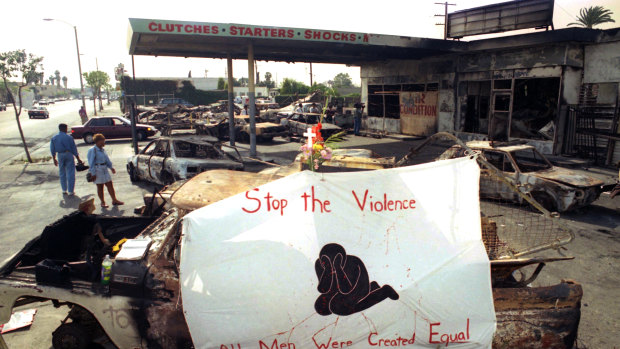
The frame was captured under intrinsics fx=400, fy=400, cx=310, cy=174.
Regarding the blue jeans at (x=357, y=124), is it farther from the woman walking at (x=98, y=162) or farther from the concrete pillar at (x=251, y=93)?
the woman walking at (x=98, y=162)

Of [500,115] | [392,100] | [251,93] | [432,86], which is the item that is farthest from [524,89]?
[251,93]

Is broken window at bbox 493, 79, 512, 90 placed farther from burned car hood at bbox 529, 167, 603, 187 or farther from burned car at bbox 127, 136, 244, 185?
burned car at bbox 127, 136, 244, 185

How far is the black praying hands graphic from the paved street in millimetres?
2623

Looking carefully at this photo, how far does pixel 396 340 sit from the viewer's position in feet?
10.4

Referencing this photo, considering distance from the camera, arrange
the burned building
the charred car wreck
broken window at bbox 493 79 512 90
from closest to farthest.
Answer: the charred car wreck → the burned building → broken window at bbox 493 79 512 90

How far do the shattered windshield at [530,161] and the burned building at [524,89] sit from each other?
5877mm

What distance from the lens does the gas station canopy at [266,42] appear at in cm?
1329

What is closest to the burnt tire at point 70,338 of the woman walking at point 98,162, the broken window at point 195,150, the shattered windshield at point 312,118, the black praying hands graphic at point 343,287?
the black praying hands graphic at point 343,287

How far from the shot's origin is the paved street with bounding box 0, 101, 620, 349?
4445 millimetres

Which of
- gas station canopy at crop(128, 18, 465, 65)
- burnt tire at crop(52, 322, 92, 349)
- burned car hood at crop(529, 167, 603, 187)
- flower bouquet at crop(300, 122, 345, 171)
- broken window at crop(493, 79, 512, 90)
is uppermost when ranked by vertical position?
gas station canopy at crop(128, 18, 465, 65)

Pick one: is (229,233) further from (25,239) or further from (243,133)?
(243,133)

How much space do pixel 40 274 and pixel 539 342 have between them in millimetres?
4387

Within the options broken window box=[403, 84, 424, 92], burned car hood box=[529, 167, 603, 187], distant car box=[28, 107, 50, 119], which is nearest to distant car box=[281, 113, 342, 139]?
broken window box=[403, 84, 424, 92]

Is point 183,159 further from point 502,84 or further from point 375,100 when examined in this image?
point 375,100
